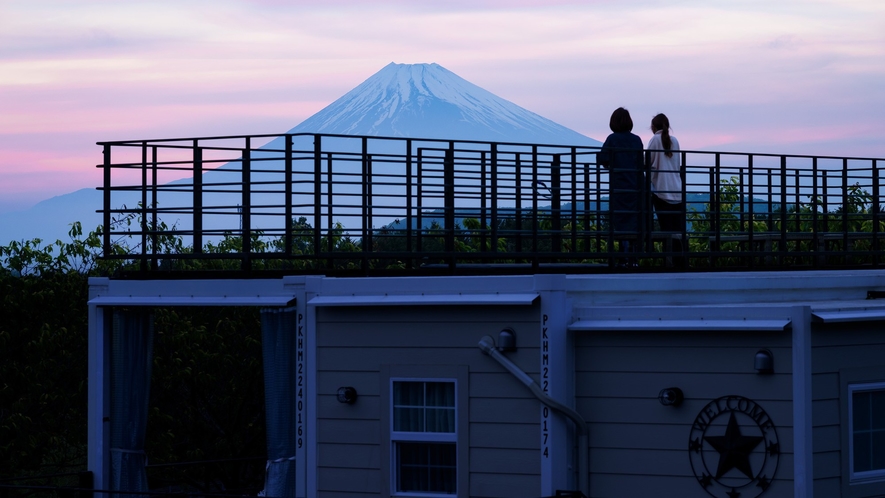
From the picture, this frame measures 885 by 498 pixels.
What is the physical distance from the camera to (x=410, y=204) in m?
11.9

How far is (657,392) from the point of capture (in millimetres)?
9906

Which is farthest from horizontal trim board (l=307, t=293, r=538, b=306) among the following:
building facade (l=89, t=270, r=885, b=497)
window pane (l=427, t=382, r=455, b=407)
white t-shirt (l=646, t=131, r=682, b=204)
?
white t-shirt (l=646, t=131, r=682, b=204)

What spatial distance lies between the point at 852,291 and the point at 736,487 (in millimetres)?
3002

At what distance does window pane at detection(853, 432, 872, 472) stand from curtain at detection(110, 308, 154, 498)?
22.5ft

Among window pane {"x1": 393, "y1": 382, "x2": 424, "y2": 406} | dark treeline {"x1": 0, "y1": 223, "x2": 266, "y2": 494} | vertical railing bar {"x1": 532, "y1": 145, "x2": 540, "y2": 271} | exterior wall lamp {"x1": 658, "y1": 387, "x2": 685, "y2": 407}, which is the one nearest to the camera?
exterior wall lamp {"x1": 658, "y1": 387, "x2": 685, "y2": 407}

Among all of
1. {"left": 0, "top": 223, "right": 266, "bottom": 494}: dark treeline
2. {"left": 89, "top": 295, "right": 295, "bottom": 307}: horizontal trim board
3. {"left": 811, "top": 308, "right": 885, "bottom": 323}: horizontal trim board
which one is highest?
{"left": 89, "top": 295, "right": 295, "bottom": 307}: horizontal trim board

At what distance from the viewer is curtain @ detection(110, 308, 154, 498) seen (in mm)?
12281

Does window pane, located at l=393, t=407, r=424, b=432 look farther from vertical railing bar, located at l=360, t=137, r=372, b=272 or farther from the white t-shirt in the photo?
the white t-shirt

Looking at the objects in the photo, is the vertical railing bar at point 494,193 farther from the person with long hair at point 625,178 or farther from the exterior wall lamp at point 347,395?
the exterior wall lamp at point 347,395

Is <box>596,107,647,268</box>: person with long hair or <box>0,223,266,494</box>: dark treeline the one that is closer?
<box>596,107,647,268</box>: person with long hair

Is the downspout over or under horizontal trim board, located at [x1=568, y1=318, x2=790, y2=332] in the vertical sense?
under

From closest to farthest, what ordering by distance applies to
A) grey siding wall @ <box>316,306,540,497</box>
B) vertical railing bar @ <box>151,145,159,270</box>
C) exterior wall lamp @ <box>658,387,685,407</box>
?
exterior wall lamp @ <box>658,387,685,407</box> < grey siding wall @ <box>316,306,540,497</box> < vertical railing bar @ <box>151,145,159,270</box>

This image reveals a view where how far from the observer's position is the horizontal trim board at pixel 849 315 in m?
9.41

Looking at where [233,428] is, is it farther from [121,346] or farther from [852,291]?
[852,291]
